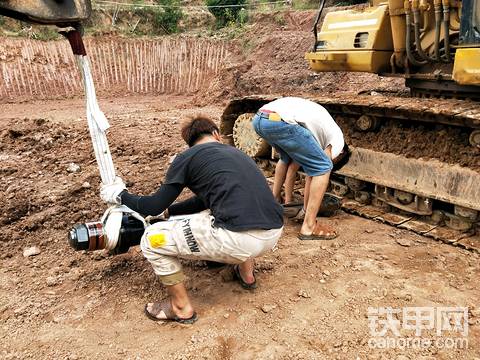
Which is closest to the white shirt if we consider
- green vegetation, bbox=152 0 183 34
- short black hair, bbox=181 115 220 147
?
short black hair, bbox=181 115 220 147

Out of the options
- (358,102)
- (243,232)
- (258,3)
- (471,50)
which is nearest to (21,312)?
(243,232)

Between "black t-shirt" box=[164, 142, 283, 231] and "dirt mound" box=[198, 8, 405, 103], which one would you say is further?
"dirt mound" box=[198, 8, 405, 103]

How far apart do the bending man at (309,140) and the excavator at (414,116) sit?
69cm

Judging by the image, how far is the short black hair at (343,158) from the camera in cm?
480

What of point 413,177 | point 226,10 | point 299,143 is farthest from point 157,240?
point 226,10

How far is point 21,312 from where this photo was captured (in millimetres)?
3508

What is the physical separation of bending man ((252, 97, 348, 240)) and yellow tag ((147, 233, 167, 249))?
158cm

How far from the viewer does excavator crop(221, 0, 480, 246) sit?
4.30 meters

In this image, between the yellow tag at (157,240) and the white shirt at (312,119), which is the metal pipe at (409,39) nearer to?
the white shirt at (312,119)

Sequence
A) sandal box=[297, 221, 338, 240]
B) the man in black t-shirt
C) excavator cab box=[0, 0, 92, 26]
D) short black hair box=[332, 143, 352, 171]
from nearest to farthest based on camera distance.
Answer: excavator cab box=[0, 0, 92, 26], the man in black t-shirt, sandal box=[297, 221, 338, 240], short black hair box=[332, 143, 352, 171]

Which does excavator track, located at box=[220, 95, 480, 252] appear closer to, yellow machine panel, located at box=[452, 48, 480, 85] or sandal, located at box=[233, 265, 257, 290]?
yellow machine panel, located at box=[452, 48, 480, 85]

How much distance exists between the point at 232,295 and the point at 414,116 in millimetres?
2469

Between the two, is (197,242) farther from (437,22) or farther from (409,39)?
(409,39)

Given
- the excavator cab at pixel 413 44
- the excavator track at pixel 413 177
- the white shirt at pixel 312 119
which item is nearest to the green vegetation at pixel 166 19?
the excavator cab at pixel 413 44
